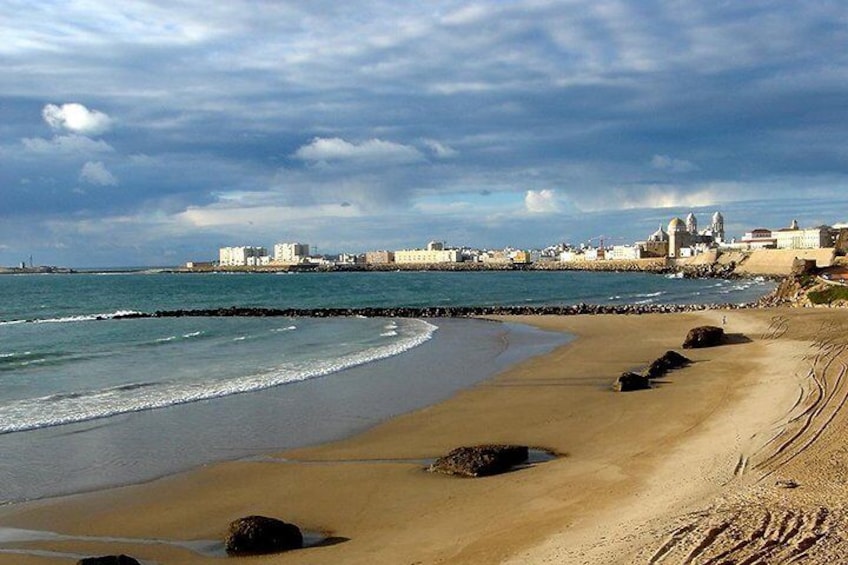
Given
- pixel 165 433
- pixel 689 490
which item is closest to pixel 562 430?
pixel 689 490

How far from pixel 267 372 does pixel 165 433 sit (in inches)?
323

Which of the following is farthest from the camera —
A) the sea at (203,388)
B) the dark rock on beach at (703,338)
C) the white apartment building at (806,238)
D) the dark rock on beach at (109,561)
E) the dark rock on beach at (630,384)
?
the white apartment building at (806,238)

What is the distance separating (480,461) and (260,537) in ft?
12.0

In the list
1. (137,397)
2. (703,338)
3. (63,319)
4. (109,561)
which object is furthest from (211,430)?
(63,319)

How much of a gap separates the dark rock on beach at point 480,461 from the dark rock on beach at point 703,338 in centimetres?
1532

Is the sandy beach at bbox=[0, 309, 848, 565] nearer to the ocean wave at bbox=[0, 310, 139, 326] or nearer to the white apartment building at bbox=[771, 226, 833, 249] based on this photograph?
the ocean wave at bbox=[0, 310, 139, 326]

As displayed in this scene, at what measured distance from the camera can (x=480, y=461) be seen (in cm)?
1061

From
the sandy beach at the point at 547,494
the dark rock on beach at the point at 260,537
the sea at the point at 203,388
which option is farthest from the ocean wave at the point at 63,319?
the dark rock on beach at the point at 260,537

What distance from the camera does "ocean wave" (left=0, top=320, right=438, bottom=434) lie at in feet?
51.1

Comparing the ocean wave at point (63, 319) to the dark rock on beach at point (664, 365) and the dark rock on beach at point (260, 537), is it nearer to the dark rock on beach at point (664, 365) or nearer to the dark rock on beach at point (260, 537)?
the dark rock on beach at point (664, 365)

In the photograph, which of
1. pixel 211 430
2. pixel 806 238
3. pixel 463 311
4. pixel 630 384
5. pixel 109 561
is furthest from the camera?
pixel 806 238

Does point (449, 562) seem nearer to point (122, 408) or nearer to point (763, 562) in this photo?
point (763, 562)

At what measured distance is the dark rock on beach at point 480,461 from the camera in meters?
10.5

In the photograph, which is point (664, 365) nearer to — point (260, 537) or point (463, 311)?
point (260, 537)
